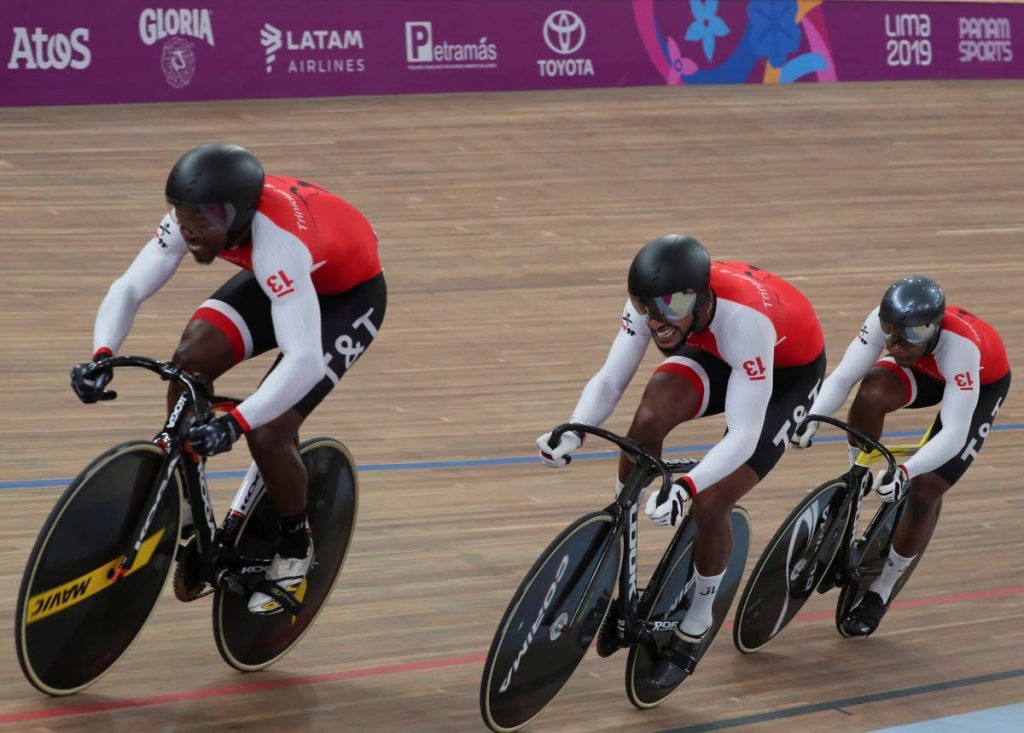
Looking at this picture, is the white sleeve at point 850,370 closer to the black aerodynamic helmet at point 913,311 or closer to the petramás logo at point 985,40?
the black aerodynamic helmet at point 913,311

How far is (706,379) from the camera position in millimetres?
3277

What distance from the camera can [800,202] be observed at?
8711mm

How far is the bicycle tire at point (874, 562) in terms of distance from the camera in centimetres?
385

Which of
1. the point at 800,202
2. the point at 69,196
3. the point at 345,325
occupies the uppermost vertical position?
the point at 345,325

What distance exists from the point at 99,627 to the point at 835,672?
1.82 meters

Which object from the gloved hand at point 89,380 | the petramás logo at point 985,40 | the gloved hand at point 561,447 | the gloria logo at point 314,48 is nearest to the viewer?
the gloved hand at point 89,380

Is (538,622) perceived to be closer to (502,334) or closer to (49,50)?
(502,334)

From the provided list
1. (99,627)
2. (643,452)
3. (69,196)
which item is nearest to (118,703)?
(99,627)

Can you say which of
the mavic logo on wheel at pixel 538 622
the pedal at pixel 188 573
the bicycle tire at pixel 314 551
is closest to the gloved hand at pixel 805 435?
the mavic logo on wheel at pixel 538 622

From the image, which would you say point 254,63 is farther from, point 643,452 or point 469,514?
point 643,452

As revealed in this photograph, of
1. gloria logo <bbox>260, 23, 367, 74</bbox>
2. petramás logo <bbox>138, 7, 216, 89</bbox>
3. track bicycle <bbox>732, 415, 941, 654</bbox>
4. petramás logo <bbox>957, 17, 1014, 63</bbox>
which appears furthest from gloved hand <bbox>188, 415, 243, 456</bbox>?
petramás logo <bbox>957, 17, 1014, 63</bbox>

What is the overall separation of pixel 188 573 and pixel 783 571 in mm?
1523

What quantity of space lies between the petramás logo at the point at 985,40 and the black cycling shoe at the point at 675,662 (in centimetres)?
913

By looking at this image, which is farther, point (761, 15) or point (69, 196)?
point (761, 15)
